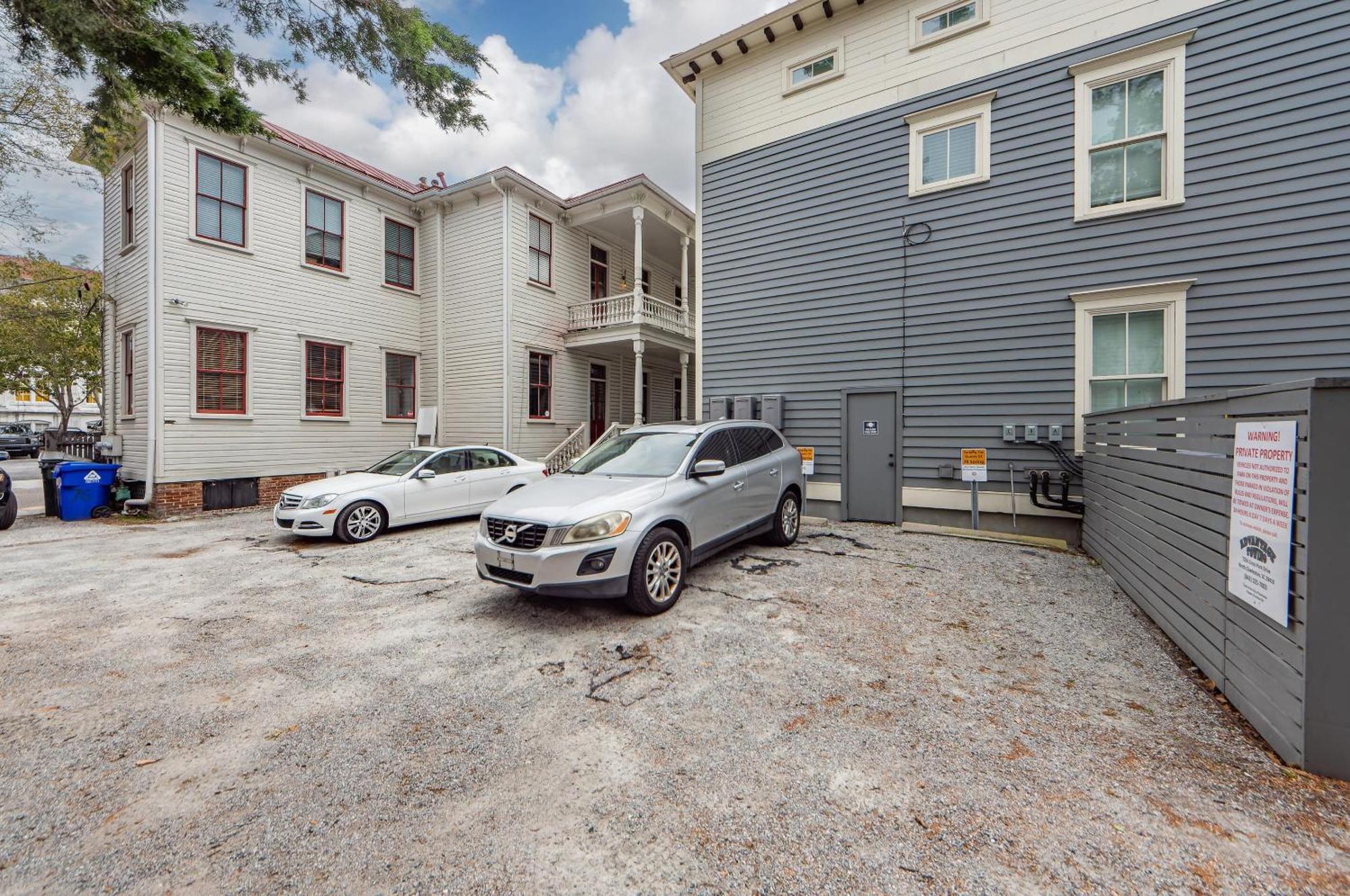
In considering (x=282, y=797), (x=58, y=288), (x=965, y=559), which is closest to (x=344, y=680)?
(x=282, y=797)

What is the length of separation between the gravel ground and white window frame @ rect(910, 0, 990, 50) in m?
8.06

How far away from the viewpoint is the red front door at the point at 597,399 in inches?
632

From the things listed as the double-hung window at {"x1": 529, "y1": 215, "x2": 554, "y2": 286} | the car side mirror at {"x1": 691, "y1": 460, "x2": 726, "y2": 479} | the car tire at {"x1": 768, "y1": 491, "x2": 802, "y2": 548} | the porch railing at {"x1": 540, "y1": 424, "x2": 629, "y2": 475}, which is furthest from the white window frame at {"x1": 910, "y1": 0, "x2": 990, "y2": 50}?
the double-hung window at {"x1": 529, "y1": 215, "x2": 554, "y2": 286}

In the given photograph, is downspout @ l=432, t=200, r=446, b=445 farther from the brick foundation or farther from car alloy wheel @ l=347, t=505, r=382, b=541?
car alloy wheel @ l=347, t=505, r=382, b=541

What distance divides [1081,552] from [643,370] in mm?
12863

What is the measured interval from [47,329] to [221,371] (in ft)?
Result: 50.4

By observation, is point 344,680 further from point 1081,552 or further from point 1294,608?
point 1081,552

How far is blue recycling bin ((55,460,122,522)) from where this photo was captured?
976cm

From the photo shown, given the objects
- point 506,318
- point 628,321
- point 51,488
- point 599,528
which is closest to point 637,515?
point 599,528

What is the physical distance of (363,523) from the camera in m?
7.65

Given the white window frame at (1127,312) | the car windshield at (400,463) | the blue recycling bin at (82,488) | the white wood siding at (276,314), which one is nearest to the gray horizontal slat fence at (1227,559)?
the white window frame at (1127,312)

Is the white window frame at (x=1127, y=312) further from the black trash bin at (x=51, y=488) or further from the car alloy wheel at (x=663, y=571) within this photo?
the black trash bin at (x=51, y=488)

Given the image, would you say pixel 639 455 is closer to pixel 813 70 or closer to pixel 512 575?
pixel 512 575

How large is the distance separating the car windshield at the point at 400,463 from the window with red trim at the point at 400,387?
17.7 feet
